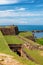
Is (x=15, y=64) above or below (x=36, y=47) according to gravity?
above

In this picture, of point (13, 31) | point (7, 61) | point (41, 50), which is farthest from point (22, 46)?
point (13, 31)

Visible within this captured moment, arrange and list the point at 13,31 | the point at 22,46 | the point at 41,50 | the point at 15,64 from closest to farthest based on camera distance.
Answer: the point at 15,64 < the point at 41,50 < the point at 22,46 < the point at 13,31

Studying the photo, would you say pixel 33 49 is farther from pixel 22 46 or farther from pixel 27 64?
pixel 27 64

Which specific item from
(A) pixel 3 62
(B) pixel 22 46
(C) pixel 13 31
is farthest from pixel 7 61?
(C) pixel 13 31

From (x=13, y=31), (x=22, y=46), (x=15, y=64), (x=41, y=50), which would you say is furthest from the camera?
(x=13, y=31)

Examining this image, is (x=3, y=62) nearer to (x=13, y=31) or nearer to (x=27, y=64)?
(x=27, y=64)

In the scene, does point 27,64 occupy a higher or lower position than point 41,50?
higher

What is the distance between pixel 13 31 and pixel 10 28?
883 millimetres

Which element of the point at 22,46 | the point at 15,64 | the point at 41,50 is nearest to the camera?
the point at 15,64

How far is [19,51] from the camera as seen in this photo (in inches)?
1160

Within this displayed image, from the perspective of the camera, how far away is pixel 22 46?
2933 centimetres

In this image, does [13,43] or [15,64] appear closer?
[15,64]

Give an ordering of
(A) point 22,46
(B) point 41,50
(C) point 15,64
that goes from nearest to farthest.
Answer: (C) point 15,64 → (B) point 41,50 → (A) point 22,46

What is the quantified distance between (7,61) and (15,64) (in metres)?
0.72
